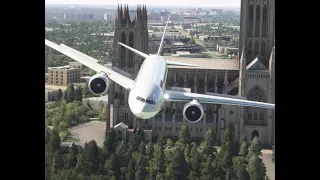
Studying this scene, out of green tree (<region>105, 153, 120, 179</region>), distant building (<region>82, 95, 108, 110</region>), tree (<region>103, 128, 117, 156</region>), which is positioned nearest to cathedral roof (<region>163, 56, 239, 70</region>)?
tree (<region>103, 128, 117, 156</region>)

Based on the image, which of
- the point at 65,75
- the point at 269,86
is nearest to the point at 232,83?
the point at 269,86

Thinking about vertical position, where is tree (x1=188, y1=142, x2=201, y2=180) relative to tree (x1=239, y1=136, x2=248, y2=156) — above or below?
below

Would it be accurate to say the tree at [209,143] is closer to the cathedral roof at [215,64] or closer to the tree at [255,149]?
the tree at [255,149]

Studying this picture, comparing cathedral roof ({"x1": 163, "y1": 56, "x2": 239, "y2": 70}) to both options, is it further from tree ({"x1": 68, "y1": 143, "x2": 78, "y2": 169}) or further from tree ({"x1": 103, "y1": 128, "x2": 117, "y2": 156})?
tree ({"x1": 68, "y1": 143, "x2": 78, "y2": 169})

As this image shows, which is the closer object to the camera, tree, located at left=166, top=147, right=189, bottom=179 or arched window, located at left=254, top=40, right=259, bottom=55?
tree, located at left=166, top=147, right=189, bottom=179

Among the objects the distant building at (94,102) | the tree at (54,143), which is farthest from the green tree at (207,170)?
the distant building at (94,102)

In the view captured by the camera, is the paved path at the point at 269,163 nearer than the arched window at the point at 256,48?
Yes
